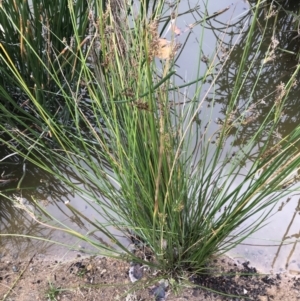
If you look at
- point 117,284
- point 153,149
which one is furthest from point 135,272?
point 153,149

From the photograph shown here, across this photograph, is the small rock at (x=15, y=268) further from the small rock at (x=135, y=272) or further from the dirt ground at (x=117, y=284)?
the small rock at (x=135, y=272)

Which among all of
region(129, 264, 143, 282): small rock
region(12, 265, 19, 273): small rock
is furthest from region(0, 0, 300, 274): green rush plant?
region(12, 265, 19, 273): small rock

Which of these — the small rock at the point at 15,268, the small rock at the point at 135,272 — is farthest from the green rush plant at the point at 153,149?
the small rock at the point at 15,268

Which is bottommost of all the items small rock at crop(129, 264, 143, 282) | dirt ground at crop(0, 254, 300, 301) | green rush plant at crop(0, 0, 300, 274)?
dirt ground at crop(0, 254, 300, 301)

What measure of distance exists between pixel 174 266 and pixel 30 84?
0.88 metres

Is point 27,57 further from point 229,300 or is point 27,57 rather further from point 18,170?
point 229,300

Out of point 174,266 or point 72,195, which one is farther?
point 72,195

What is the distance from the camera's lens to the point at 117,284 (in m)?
1.26

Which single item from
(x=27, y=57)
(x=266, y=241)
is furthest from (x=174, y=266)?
(x=27, y=57)

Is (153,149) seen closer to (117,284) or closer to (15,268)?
(117,284)

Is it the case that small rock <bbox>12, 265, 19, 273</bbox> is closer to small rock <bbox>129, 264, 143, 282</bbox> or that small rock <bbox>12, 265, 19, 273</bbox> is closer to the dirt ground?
the dirt ground

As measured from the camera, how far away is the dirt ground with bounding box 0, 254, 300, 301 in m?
1.26

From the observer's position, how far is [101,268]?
4.37 feet

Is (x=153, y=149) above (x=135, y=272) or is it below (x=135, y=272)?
above
